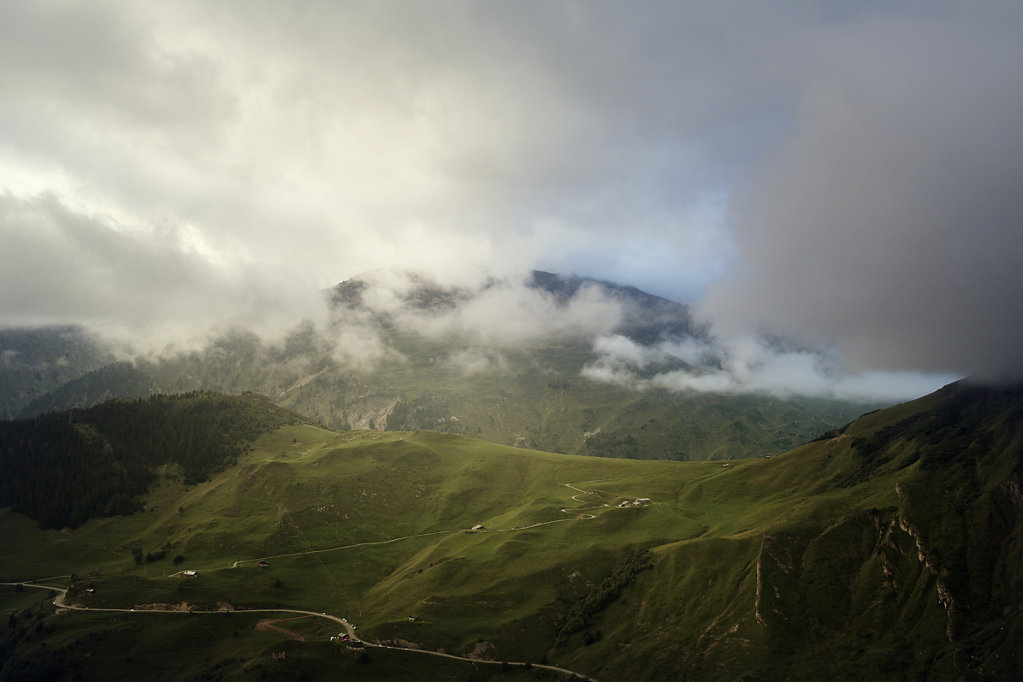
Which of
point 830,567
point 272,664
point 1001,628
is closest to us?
point 1001,628

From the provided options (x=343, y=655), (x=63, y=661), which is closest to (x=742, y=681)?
(x=343, y=655)

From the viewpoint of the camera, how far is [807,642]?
176 m

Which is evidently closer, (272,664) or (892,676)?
(892,676)

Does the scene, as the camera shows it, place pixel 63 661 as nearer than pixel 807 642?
No

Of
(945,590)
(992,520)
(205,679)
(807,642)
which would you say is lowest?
(205,679)

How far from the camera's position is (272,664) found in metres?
184

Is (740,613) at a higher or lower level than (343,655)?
higher

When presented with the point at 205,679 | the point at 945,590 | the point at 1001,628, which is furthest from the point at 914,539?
Answer: the point at 205,679

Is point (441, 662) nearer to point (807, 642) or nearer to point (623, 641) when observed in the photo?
point (623, 641)

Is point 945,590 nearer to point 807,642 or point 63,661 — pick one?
point 807,642

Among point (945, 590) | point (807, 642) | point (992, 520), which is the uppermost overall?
point (992, 520)

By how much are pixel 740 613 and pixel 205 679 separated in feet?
559

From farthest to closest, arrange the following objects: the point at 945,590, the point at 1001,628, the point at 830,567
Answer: the point at 830,567 < the point at 945,590 < the point at 1001,628

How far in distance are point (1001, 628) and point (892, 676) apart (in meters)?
30.8
